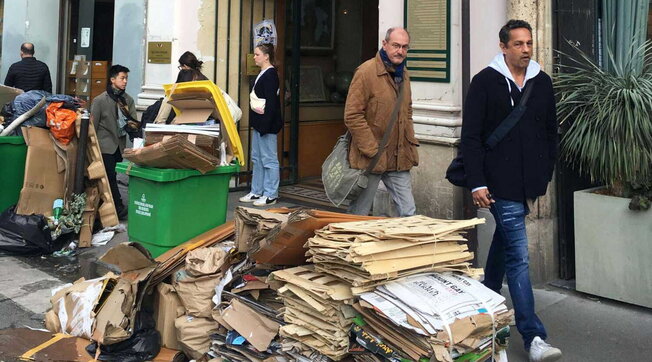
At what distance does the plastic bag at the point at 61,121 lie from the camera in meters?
7.24

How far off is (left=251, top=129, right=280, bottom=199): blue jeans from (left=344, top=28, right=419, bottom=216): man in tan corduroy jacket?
275 cm

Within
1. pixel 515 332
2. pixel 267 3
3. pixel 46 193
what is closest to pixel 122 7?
pixel 267 3

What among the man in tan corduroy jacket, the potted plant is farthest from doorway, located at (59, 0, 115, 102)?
the potted plant

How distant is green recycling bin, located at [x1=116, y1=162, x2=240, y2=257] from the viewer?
17.5ft

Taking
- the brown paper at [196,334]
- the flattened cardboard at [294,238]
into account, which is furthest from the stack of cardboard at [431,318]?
the brown paper at [196,334]

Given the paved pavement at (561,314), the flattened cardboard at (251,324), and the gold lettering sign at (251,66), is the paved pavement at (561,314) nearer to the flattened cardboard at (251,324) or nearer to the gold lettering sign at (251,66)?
the flattened cardboard at (251,324)

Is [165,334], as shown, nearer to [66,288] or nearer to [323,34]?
[66,288]

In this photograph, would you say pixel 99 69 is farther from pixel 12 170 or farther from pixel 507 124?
pixel 507 124

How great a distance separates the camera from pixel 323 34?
10539mm

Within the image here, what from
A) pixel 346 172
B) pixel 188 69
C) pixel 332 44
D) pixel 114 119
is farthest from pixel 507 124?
pixel 332 44

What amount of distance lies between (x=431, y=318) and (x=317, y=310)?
612 millimetres

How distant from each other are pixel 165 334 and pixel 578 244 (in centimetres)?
320

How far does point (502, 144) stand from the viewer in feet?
14.4

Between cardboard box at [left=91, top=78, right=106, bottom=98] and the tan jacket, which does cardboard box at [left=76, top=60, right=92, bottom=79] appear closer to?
cardboard box at [left=91, top=78, right=106, bottom=98]
